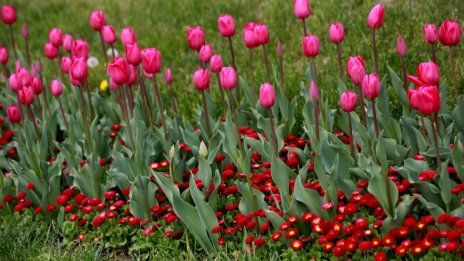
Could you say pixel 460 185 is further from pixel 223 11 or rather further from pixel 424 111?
pixel 223 11

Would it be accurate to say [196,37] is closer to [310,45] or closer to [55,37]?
[310,45]

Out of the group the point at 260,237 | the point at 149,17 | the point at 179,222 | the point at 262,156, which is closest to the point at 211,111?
the point at 262,156

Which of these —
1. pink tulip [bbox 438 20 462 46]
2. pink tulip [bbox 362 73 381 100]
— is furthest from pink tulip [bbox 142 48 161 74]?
pink tulip [bbox 438 20 462 46]

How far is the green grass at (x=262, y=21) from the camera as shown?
5500 mm

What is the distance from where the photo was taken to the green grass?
5500 mm

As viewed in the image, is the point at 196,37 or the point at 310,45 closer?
the point at 310,45

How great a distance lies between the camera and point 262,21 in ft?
21.5

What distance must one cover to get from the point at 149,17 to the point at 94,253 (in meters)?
3.69

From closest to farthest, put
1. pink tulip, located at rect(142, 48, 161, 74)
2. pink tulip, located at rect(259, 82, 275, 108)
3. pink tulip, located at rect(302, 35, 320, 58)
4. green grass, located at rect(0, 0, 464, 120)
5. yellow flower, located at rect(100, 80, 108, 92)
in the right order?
1. pink tulip, located at rect(259, 82, 275, 108)
2. pink tulip, located at rect(142, 48, 161, 74)
3. pink tulip, located at rect(302, 35, 320, 58)
4. green grass, located at rect(0, 0, 464, 120)
5. yellow flower, located at rect(100, 80, 108, 92)

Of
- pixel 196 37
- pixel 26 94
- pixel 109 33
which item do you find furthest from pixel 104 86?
pixel 196 37

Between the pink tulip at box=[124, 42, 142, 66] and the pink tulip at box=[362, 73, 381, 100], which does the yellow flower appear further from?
the pink tulip at box=[362, 73, 381, 100]

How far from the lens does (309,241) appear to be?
3828 millimetres

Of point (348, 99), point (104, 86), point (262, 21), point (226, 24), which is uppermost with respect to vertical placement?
point (226, 24)

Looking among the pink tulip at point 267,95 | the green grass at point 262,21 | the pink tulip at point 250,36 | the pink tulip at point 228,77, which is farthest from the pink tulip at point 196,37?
the green grass at point 262,21
